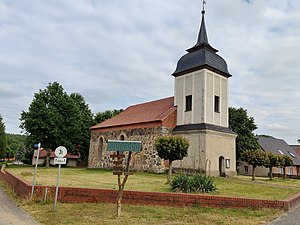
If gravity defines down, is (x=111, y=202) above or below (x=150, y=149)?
below

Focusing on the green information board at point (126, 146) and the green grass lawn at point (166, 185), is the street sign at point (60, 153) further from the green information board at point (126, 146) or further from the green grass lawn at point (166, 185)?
the green grass lawn at point (166, 185)

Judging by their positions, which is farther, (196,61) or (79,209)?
(196,61)

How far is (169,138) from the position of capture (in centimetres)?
1756

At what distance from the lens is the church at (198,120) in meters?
24.0

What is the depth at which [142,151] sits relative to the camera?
2819 cm

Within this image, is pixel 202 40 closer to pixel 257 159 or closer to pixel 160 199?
pixel 257 159

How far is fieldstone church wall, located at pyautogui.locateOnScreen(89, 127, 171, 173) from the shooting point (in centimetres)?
2634

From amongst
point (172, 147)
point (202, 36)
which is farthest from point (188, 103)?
point (172, 147)

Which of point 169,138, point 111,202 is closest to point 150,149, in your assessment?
point 169,138

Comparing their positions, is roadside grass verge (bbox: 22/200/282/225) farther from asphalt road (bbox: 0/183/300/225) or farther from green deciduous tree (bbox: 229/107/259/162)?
green deciduous tree (bbox: 229/107/259/162)

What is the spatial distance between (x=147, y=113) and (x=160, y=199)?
65.9ft

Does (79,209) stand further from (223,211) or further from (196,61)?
(196,61)

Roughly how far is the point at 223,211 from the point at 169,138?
781 centimetres

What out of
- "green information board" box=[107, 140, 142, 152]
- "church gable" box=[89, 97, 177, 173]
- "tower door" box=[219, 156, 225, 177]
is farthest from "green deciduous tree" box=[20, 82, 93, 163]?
"green information board" box=[107, 140, 142, 152]
